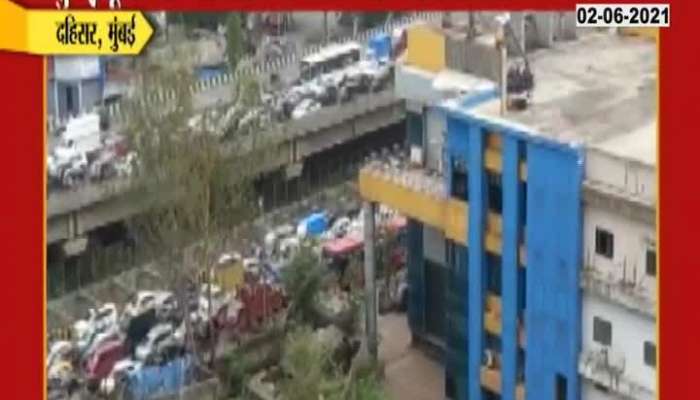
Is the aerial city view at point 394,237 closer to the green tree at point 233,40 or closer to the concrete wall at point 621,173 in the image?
the concrete wall at point 621,173

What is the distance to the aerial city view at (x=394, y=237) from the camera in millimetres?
4152

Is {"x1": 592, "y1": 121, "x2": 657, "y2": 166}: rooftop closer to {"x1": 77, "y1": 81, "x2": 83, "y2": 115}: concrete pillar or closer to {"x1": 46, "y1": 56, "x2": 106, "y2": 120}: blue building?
{"x1": 46, "y1": 56, "x2": 106, "y2": 120}: blue building

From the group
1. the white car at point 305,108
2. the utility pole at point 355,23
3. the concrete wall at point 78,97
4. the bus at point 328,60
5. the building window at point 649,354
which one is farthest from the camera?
the utility pole at point 355,23

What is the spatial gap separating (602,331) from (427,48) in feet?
3.97

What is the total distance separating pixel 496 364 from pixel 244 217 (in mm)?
1075

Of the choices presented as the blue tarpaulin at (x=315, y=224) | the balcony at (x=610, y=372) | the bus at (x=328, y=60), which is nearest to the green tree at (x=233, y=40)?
the bus at (x=328, y=60)

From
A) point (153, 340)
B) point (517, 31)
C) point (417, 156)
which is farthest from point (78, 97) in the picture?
point (517, 31)

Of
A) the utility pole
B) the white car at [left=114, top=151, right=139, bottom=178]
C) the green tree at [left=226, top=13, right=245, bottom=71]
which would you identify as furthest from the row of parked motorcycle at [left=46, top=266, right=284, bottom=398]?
the utility pole

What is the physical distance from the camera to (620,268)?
411 centimetres

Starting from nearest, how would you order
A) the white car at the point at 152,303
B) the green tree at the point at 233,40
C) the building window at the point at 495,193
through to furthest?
the building window at the point at 495,193 < the white car at the point at 152,303 < the green tree at the point at 233,40

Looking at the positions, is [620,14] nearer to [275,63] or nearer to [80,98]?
[80,98]

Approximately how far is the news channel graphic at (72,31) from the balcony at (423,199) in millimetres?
2503

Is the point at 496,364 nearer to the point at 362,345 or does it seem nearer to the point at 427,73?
the point at 362,345
